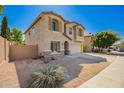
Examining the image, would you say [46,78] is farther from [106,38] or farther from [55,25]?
[106,38]

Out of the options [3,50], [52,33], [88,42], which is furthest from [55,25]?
[88,42]

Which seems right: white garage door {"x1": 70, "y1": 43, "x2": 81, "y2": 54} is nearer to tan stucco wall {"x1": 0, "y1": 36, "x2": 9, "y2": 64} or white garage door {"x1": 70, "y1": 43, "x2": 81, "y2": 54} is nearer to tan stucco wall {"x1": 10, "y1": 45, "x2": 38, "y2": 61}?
tan stucco wall {"x1": 10, "y1": 45, "x2": 38, "y2": 61}

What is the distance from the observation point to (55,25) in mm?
14461

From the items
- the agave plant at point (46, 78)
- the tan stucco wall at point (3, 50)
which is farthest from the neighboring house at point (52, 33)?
the agave plant at point (46, 78)

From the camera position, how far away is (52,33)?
1360 cm

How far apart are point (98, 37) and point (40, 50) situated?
44.4 ft

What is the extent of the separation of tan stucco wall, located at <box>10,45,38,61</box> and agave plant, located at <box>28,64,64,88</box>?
847 centimetres

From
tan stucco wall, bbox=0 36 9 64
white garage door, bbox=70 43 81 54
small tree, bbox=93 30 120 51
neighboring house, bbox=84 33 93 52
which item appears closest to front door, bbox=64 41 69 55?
white garage door, bbox=70 43 81 54

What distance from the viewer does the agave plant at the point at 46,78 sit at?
5591mm

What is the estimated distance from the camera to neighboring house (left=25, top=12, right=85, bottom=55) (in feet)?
43.1
